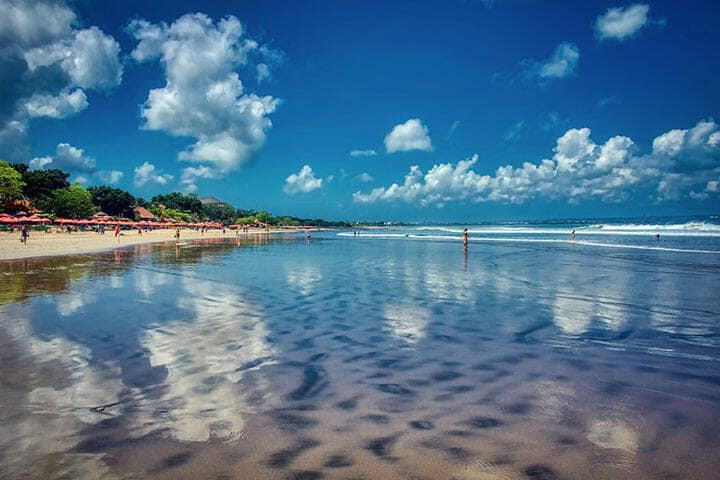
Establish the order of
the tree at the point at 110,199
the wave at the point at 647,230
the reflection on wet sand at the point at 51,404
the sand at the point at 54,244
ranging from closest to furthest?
the reflection on wet sand at the point at 51,404, the sand at the point at 54,244, the wave at the point at 647,230, the tree at the point at 110,199

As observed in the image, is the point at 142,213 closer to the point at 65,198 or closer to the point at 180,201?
the point at 180,201

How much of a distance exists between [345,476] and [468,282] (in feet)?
42.2

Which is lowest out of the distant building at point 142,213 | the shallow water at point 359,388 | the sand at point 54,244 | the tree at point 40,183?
the shallow water at point 359,388

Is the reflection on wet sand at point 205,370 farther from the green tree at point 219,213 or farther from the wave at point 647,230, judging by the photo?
the green tree at point 219,213

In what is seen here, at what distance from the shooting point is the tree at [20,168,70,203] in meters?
82.9

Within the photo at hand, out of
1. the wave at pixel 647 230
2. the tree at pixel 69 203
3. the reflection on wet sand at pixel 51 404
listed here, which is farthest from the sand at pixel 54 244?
the wave at pixel 647 230

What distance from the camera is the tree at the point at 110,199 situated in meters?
112

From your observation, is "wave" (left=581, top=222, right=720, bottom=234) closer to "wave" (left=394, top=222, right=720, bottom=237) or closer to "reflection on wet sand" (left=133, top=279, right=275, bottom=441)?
"wave" (left=394, top=222, right=720, bottom=237)

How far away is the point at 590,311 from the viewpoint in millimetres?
10188

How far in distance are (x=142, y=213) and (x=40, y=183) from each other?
148ft

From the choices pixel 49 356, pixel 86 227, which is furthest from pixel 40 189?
pixel 49 356

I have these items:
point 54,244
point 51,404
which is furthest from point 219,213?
point 51,404

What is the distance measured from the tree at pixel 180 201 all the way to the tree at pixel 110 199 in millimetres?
37323

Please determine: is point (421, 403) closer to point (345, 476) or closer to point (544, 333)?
point (345, 476)
